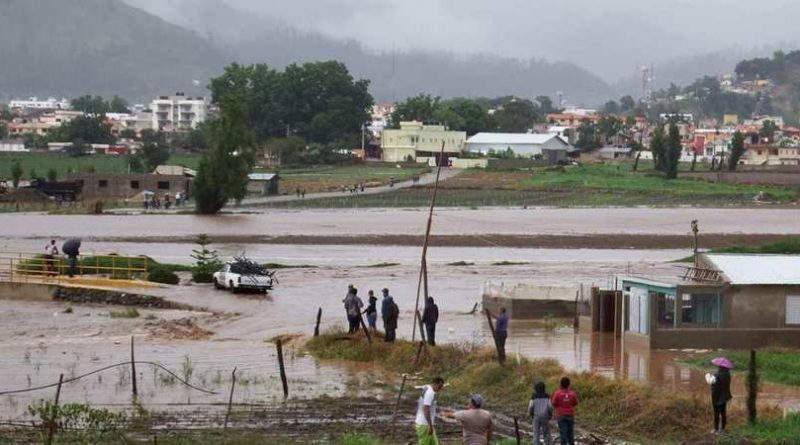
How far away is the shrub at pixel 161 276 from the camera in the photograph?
4378 centimetres

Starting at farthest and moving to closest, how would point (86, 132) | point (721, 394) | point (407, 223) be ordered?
point (86, 132) → point (407, 223) → point (721, 394)

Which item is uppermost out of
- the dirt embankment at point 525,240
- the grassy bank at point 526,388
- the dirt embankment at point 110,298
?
the grassy bank at point 526,388

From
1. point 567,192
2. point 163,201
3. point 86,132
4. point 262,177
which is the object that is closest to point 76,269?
point 163,201

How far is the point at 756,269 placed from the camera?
29.4 metres

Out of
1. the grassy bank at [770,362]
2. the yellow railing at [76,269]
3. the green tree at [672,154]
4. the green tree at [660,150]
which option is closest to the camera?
the grassy bank at [770,362]

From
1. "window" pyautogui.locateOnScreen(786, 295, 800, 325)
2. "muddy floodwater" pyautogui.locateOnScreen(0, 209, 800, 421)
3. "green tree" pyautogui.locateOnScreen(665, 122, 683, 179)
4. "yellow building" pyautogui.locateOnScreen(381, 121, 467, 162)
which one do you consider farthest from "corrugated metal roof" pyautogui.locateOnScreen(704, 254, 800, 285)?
"yellow building" pyautogui.locateOnScreen(381, 121, 467, 162)

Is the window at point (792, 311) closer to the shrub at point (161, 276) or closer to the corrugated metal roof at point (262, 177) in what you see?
the shrub at point (161, 276)

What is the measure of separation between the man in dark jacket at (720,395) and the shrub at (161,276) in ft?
84.8

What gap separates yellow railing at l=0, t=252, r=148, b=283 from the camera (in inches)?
1708

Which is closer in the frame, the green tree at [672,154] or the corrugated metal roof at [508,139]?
the green tree at [672,154]

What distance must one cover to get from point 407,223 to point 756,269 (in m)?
45.3

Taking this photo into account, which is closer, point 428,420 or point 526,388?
point 428,420

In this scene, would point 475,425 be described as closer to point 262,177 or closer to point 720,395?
point 720,395

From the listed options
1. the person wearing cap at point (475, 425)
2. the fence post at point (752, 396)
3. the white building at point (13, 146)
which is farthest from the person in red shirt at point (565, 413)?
the white building at point (13, 146)
